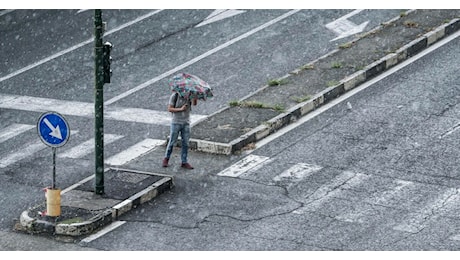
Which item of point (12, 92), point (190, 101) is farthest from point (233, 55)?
point (190, 101)

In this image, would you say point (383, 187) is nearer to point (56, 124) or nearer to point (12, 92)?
point (56, 124)

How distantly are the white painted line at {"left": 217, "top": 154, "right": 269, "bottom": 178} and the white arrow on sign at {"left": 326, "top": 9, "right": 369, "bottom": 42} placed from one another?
6.45 metres

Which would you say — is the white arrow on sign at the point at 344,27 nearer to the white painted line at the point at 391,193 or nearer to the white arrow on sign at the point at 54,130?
the white painted line at the point at 391,193

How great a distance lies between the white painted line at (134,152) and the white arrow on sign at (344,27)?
20.5 feet

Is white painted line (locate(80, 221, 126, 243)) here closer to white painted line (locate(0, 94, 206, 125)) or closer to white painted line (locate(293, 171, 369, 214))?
white painted line (locate(293, 171, 369, 214))

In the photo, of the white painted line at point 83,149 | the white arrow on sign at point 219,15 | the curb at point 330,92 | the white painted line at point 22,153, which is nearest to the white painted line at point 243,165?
the curb at point 330,92

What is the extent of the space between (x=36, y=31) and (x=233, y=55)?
550cm

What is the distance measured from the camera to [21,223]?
16.8 m

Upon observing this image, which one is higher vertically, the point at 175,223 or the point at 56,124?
the point at 56,124

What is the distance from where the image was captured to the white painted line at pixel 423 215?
16141 mm

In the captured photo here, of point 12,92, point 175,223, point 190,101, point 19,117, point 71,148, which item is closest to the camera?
point 175,223

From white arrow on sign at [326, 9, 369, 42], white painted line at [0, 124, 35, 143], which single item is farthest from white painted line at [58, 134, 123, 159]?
white arrow on sign at [326, 9, 369, 42]

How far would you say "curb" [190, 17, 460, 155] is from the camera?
19.6 metres

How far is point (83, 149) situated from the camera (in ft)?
66.1
